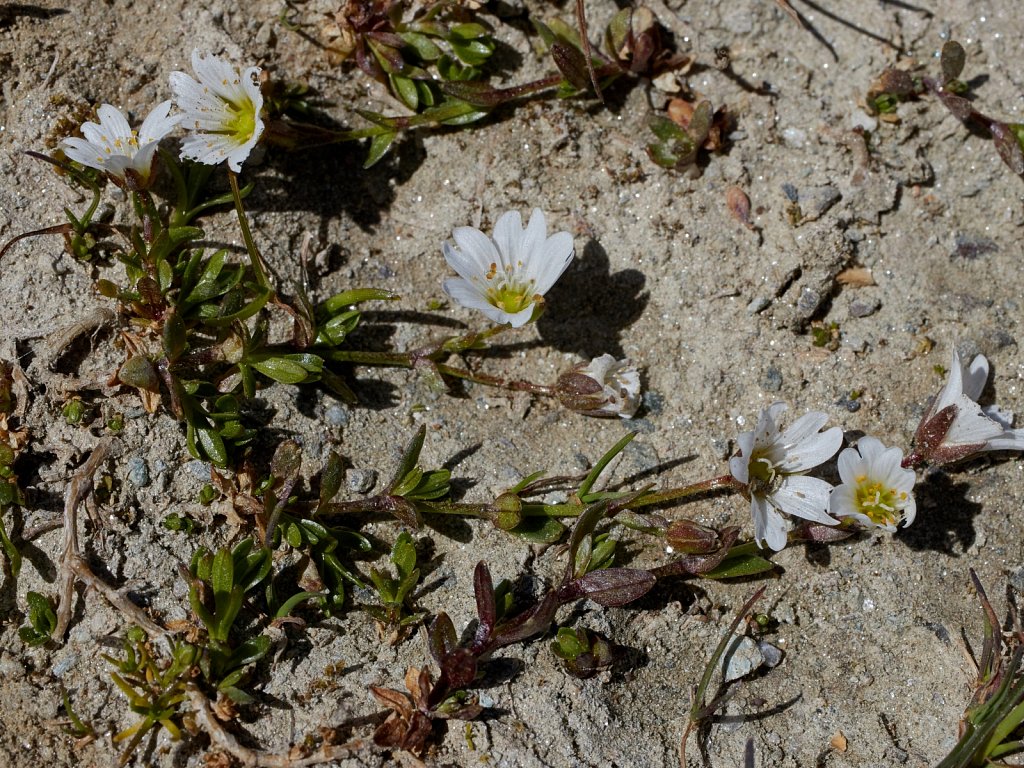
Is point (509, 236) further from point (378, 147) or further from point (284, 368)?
point (284, 368)

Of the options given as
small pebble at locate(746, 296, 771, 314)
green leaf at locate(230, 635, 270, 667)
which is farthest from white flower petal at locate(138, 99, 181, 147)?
small pebble at locate(746, 296, 771, 314)

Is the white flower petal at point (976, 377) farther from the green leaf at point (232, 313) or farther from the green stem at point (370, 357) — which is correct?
the green leaf at point (232, 313)

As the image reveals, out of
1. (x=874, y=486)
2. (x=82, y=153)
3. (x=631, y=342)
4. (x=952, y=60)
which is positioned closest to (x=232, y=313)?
(x=82, y=153)

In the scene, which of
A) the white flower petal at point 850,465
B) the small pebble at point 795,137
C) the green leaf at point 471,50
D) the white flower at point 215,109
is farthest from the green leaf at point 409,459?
the small pebble at point 795,137

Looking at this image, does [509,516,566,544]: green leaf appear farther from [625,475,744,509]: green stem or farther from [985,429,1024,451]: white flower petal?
[985,429,1024,451]: white flower petal

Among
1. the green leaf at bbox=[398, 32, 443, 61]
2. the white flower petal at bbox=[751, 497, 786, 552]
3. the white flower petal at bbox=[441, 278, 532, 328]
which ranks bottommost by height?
the white flower petal at bbox=[751, 497, 786, 552]
